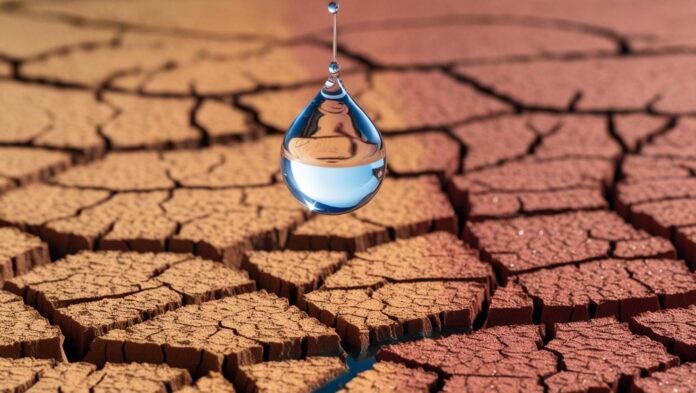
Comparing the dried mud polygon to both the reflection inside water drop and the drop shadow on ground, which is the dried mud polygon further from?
the reflection inside water drop

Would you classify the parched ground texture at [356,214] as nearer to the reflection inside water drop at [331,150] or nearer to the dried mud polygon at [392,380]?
the dried mud polygon at [392,380]

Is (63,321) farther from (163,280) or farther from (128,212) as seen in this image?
(128,212)

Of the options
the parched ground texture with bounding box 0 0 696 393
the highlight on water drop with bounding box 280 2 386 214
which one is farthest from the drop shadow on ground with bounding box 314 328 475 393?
the highlight on water drop with bounding box 280 2 386 214

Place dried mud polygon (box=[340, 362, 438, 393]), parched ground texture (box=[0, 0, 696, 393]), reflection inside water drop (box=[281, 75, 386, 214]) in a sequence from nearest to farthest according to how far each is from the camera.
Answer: reflection inside water drop (box=[281, 75, 386, 214]) < dried mud polygon (box=[340, 362, 438, 393]) < parched ground texture (box=[0, 0, 696, 393])

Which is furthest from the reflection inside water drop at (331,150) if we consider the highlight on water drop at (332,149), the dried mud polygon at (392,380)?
the dried mud polygon at (392,380)

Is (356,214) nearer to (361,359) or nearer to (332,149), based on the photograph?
(361,359)

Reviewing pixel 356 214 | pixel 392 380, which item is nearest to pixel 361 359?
pixel 392 380
